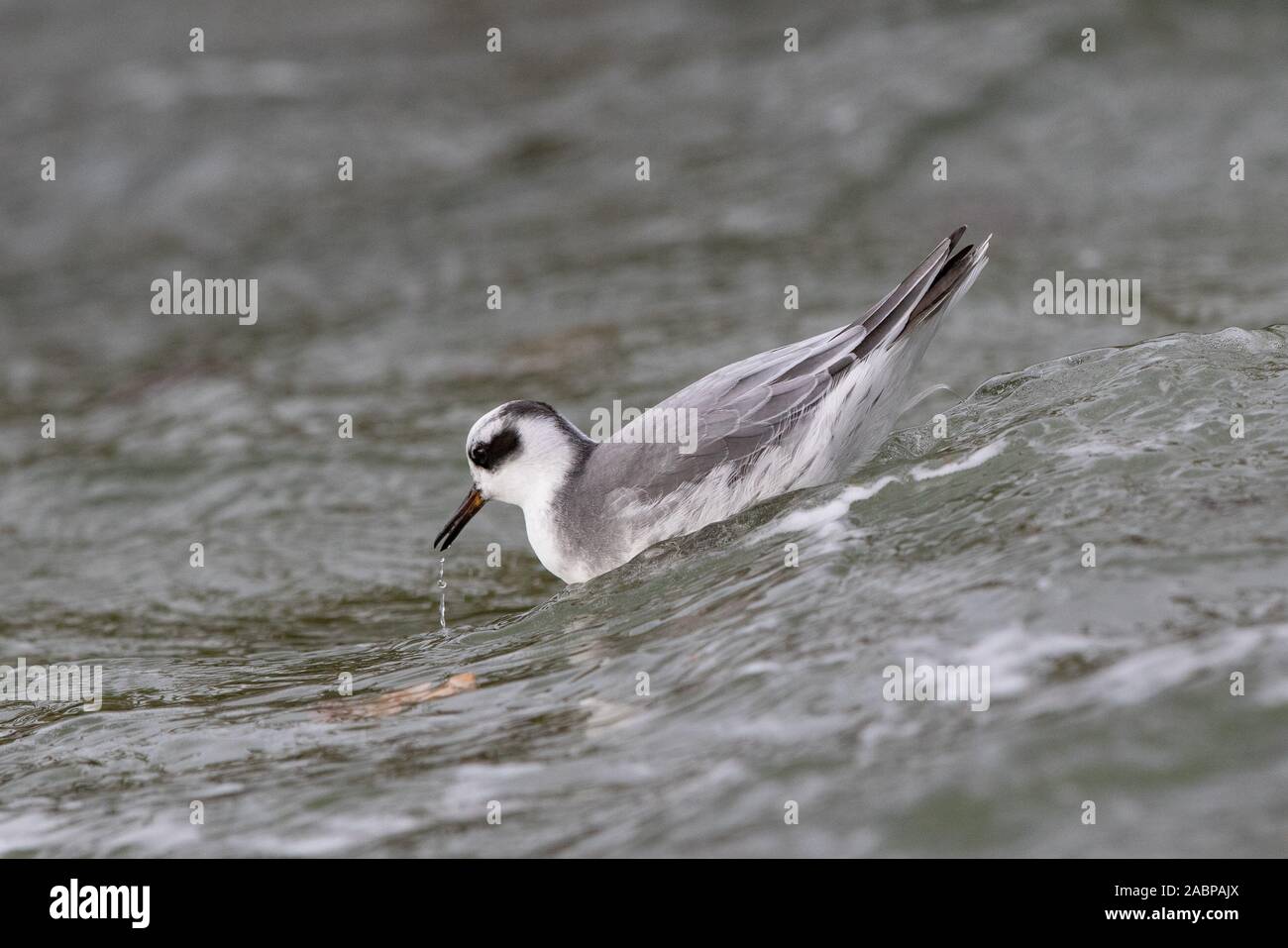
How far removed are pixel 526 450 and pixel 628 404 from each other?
3.10 metres

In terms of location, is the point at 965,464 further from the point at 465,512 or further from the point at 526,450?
the point at 465,512

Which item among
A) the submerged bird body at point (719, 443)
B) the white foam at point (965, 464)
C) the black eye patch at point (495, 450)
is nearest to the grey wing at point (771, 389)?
the submerged bird body at point (719, 443)

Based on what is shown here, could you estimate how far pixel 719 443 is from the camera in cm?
652

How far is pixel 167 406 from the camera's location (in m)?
11.3

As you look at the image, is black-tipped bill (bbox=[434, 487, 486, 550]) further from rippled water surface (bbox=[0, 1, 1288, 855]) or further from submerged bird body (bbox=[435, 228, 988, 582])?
rippled water surface (bbox=[0, 1, 1288, 855])

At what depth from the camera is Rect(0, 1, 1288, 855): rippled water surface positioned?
4375 millimetres

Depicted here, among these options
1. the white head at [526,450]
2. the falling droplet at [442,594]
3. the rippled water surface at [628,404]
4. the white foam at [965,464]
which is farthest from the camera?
the falling droplet at [442,594]

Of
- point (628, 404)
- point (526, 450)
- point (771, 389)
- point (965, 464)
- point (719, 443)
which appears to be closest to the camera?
point (965, 464)

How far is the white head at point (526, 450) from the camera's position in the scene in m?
6.91

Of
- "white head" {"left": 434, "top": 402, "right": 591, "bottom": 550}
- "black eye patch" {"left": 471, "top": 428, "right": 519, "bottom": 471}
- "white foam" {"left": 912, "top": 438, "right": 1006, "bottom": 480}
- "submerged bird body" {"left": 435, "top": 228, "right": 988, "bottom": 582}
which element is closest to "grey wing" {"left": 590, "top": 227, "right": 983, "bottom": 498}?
"submerged bird body" {"left": 435, "top": 228, "right": 988, "bottom": 582}

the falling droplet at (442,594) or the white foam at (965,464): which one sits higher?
the white foam at (965,464)

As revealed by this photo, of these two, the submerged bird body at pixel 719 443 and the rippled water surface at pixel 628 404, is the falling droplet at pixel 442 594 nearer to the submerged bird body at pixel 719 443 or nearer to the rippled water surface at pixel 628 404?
the rippled water surface at pixel 628 404

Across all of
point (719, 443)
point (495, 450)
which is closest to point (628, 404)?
point (495, 450)

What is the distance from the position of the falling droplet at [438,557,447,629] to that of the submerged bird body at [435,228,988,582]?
75 cm
